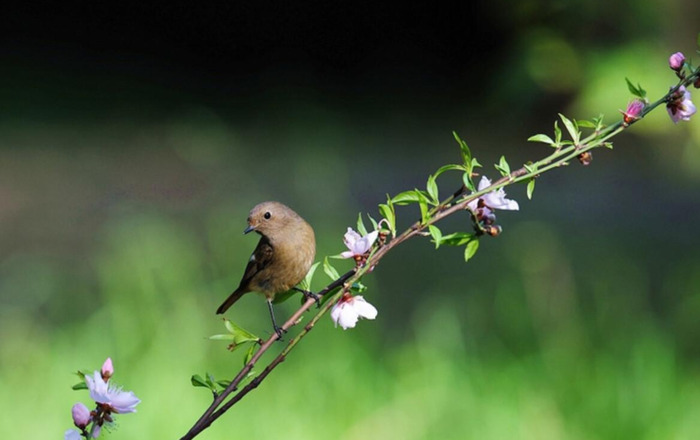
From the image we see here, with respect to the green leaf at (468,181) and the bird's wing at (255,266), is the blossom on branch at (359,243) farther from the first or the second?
the bird's wing at (255,266)

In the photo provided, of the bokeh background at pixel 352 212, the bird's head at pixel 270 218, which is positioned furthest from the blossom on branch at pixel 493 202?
the bokeh background at pixel 352 212

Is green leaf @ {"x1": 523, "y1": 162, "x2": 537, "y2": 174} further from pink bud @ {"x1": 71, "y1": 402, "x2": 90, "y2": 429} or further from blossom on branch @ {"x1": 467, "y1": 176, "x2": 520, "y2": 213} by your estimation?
pink bud @ {"x1": 71, "y1": 402, "x2": 90, "y2": 429}

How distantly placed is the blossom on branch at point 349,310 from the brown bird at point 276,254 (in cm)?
24

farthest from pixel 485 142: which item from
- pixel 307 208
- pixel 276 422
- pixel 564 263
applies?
pixel 276 422

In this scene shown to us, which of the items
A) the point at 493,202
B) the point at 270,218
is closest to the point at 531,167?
the point at 493,202

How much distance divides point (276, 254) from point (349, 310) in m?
0.35

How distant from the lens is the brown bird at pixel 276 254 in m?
1.35

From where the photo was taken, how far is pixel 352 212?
146 inches

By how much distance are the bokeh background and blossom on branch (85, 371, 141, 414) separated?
124 centimetres

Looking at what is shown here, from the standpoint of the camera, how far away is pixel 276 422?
7.36ft

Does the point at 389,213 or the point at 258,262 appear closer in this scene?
the point at 389,213

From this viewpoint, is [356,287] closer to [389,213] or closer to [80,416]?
[389,213]

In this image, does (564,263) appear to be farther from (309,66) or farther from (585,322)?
(309,66)

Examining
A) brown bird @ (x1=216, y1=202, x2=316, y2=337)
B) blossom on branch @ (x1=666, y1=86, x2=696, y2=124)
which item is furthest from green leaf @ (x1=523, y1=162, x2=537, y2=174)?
brown bird @ (x1=216, y1=202, x2=316, y2=337)
